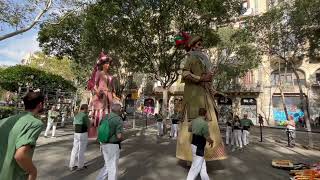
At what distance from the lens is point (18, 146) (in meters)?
2.79

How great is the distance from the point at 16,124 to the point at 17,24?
38.4 feet

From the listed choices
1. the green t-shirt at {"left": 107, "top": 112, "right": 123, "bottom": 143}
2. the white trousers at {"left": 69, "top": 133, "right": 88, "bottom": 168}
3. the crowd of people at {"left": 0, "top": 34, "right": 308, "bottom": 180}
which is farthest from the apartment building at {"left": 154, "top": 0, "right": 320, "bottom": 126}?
the green t-shirt at {"left": 107, "top": 112, "right": 123, "bottom": 143}

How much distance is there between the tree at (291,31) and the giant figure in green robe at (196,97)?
8.53 metres

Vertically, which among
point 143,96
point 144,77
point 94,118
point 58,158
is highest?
point 144,77

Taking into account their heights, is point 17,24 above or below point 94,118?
above

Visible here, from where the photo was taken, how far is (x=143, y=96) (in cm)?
5019

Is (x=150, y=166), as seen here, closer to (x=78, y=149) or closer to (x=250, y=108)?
(x=78, y=149)

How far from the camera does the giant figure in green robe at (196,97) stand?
25.2 ft

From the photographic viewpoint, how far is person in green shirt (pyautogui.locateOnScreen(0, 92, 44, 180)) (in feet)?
9.16

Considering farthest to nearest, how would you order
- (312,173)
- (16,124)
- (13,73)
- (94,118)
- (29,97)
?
1. (13,73)
2. (94,118)
3. (312,173)
4. (29,97)
5. (16,124)

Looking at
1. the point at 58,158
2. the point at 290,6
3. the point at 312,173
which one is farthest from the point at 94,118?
the point at 290,6

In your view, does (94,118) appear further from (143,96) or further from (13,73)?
(143,96)

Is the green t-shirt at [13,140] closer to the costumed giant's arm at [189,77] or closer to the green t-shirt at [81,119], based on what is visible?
the green t-shirt at [81,119]

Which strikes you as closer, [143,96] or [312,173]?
[312,173]
